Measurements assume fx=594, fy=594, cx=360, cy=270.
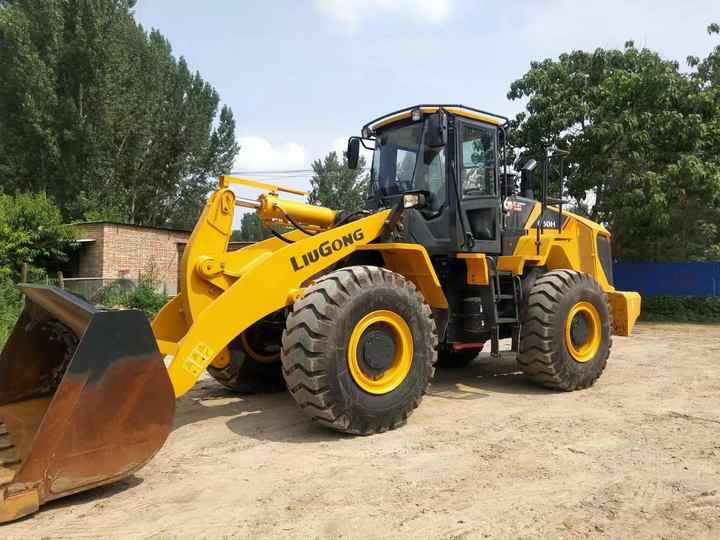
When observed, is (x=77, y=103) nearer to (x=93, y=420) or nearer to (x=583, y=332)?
(x=583, y=332)

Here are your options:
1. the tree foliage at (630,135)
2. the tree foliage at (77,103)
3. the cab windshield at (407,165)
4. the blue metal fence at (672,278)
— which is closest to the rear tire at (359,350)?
the cab windshield at (407,165)

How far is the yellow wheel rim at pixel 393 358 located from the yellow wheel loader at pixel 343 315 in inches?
0.5

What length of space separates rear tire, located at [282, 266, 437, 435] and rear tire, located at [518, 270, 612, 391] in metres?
1.61

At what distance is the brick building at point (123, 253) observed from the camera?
17.1 m

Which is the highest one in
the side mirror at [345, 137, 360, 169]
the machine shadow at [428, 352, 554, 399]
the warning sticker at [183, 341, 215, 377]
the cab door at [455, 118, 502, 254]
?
the side mirror at [345, 137, 360, 169]

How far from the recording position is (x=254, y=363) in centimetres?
615

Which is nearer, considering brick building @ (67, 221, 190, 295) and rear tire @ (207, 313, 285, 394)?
rear tire @ (207, 313, 285, 394)

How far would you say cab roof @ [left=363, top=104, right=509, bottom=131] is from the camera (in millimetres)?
6074

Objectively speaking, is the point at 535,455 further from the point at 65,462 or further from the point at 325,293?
the point at 65,462

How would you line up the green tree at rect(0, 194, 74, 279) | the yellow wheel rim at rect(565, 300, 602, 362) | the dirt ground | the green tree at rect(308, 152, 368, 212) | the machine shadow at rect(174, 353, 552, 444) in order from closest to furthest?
1. the dirt ground
2. the machine shadow at rect(174, 353, 552, 444)
3. the yellow wheel rim at rect(565, 300, 602, 362)
4. the green tree at rect(0, 194, 74, 279)
5. the green tree at rect(308, 152, 368, 212)

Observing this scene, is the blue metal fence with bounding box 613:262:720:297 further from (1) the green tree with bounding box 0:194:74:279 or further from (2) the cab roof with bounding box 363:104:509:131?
(1) the green tree with bounding box 0:194:74:279

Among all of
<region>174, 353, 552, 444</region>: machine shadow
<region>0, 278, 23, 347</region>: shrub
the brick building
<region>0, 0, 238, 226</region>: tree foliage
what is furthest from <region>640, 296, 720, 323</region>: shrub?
<region>0, 0, 238, 226</region>: tree foliage

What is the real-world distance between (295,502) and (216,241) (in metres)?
2.41

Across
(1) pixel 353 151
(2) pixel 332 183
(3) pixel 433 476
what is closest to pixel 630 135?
(1) pixel 353 151
